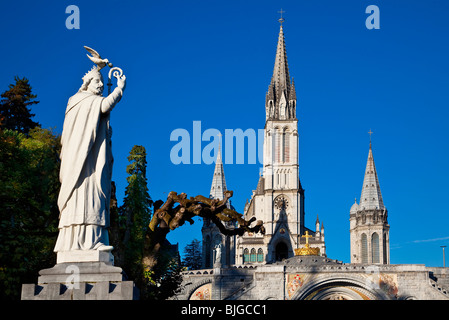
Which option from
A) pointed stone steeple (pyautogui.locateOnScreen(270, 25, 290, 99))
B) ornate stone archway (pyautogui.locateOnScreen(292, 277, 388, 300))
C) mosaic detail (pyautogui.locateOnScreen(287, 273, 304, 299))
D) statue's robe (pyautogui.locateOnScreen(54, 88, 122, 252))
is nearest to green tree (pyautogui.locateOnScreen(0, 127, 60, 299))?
→ statue's robe (pyautogui.locateOnScreen(54, 88, 122, 252))

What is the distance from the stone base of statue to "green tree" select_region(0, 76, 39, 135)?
28420mm

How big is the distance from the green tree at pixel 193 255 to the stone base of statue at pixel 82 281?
3674 inches

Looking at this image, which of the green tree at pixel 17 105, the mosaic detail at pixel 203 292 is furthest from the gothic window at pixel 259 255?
the green tree at pixel 17 105

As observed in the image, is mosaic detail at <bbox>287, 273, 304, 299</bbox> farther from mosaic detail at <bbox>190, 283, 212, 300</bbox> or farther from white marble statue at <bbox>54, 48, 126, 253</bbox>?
white marble statue at <bbox>54, 48, 126, 253</bbox>

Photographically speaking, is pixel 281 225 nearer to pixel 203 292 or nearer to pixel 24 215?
pixel 203 292

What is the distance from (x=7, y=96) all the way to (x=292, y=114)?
70419mm

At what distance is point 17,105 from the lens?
114ft

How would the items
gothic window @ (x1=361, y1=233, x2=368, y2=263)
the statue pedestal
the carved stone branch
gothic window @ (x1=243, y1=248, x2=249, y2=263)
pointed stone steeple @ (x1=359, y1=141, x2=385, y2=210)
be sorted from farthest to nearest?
1. pointed stone steeple @ (x1=359, y1=141, x2=385, y2=210)
2. gothic window @ (x1=361, y1=233, x2=368, y2=263)
3. gothic window @ (x1=243, y1=248, x2=249, y2=263)
4. the carved stone branch
5. the statue pedestal

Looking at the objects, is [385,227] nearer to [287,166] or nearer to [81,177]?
[287,166]

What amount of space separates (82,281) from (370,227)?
95.6 meters

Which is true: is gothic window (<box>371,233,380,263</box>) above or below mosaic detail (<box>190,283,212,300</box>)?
above

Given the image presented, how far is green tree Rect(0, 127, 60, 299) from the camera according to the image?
13.4 m

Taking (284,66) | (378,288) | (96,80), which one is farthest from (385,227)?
(96,80)
